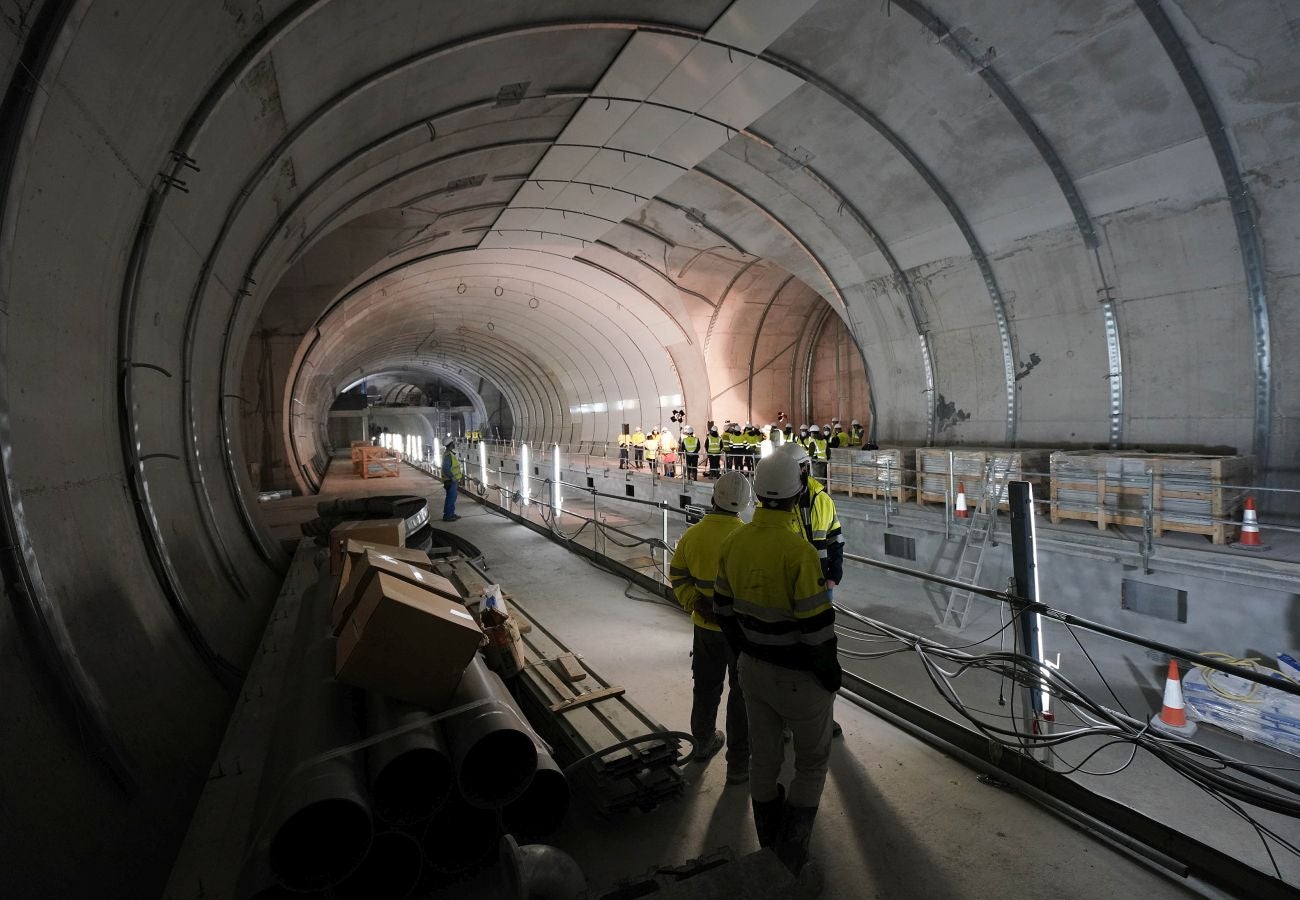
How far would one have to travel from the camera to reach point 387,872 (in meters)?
2.63

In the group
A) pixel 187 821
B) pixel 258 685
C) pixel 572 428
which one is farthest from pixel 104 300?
pixel 572 428

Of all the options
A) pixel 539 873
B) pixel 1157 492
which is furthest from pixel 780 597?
pixel 1157 492

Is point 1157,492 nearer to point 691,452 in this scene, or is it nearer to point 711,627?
point 711,627

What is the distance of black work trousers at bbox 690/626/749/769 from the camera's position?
358 centimetres

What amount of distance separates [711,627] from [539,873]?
1.72 meters

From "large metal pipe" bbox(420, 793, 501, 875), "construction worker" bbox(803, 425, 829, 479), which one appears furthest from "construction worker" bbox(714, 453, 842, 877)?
"construction worker" bbox(803, 425, 829, 479)

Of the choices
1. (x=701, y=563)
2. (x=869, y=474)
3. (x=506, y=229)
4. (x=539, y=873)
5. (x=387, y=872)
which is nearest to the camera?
(x=539, y=873)

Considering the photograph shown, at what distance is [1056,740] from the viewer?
312 cm

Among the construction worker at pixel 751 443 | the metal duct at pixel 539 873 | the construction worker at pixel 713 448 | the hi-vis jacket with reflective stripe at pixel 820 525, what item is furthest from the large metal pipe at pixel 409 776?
A: the construction worker at pixel 713 448

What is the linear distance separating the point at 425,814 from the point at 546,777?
535 mm

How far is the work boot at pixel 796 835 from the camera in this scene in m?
2.73

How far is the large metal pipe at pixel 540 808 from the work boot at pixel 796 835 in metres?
0.98

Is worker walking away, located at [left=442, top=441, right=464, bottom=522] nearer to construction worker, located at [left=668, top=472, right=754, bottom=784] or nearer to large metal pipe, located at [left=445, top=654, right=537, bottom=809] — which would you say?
construction worker, located at [left=668, top=472, right=754, bottom=784]

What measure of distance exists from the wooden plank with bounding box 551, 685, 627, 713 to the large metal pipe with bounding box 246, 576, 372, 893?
4.13ft
